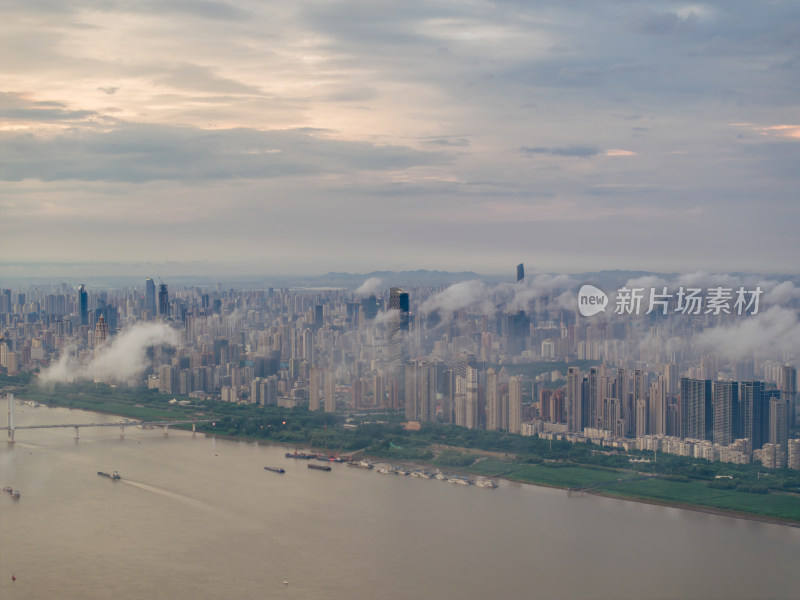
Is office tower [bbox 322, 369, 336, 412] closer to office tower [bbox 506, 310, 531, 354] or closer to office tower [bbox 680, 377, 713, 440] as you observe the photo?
office tower [bbox 506, 310, 531, 354]

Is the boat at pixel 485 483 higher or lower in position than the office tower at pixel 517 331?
lower

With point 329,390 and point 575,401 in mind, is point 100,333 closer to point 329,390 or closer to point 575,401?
point 329,390

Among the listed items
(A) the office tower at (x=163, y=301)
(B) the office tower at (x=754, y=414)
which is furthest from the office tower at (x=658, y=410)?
(A) the office tower at (x=163, y=301)

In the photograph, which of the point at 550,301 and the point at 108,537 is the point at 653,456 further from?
the point at 550,301

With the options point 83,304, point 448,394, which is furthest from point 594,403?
point 83,304

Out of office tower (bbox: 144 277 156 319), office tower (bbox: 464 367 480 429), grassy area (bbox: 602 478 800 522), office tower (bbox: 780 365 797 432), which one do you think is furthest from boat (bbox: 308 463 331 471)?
office tower (bbox: 144 277 156 319)

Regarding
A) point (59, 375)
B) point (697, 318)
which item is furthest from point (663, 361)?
point (59, 375)

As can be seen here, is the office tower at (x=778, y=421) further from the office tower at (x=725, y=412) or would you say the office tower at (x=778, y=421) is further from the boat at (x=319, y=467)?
the boat at (x=319, y=467)
